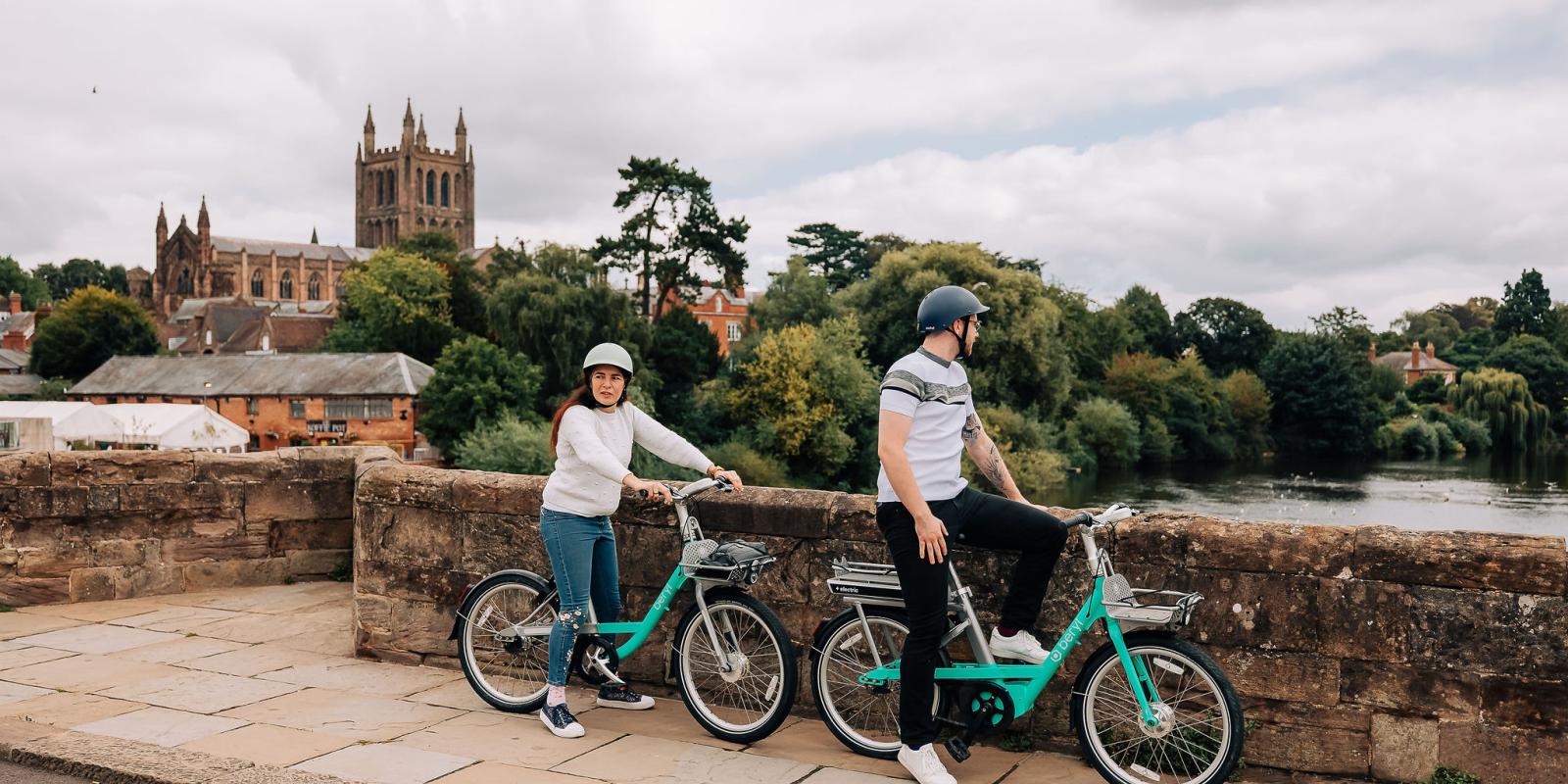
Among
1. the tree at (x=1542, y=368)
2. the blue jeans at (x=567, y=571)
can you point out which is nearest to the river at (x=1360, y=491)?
the tree at (x=1542, y=368)

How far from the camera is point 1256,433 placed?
69.0m

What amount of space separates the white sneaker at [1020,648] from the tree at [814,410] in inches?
1680

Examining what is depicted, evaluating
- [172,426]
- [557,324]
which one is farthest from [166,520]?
[557,324]

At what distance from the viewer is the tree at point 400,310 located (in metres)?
71.9

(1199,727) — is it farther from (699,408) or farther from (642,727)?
(699,408)

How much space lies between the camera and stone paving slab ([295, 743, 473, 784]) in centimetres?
461

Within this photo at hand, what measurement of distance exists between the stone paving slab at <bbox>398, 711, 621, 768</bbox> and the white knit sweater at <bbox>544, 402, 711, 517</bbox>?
3.12ft

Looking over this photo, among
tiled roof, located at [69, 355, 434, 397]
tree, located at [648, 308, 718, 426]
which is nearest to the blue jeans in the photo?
tree, located at [648, 308, 718, 426]

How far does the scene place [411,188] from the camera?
447ft

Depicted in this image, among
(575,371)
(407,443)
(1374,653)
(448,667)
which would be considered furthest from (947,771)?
(407,443)

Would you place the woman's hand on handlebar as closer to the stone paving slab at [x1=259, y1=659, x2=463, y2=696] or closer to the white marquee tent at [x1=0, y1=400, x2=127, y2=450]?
the stone paving slab at [x1=259, y1=659, x2=463, y2=696]

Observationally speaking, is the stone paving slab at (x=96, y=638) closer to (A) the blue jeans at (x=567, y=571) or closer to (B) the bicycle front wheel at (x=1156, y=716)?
(A) the blue jeans at (x=567, y=571)

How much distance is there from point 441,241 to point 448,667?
294 feet

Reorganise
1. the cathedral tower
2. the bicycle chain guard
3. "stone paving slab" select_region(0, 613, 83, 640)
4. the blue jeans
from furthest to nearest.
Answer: the cathedral tower, "stone paving slab" select_region(0, 613, 83, 640), the bicycle chain guard, the blue jeans
